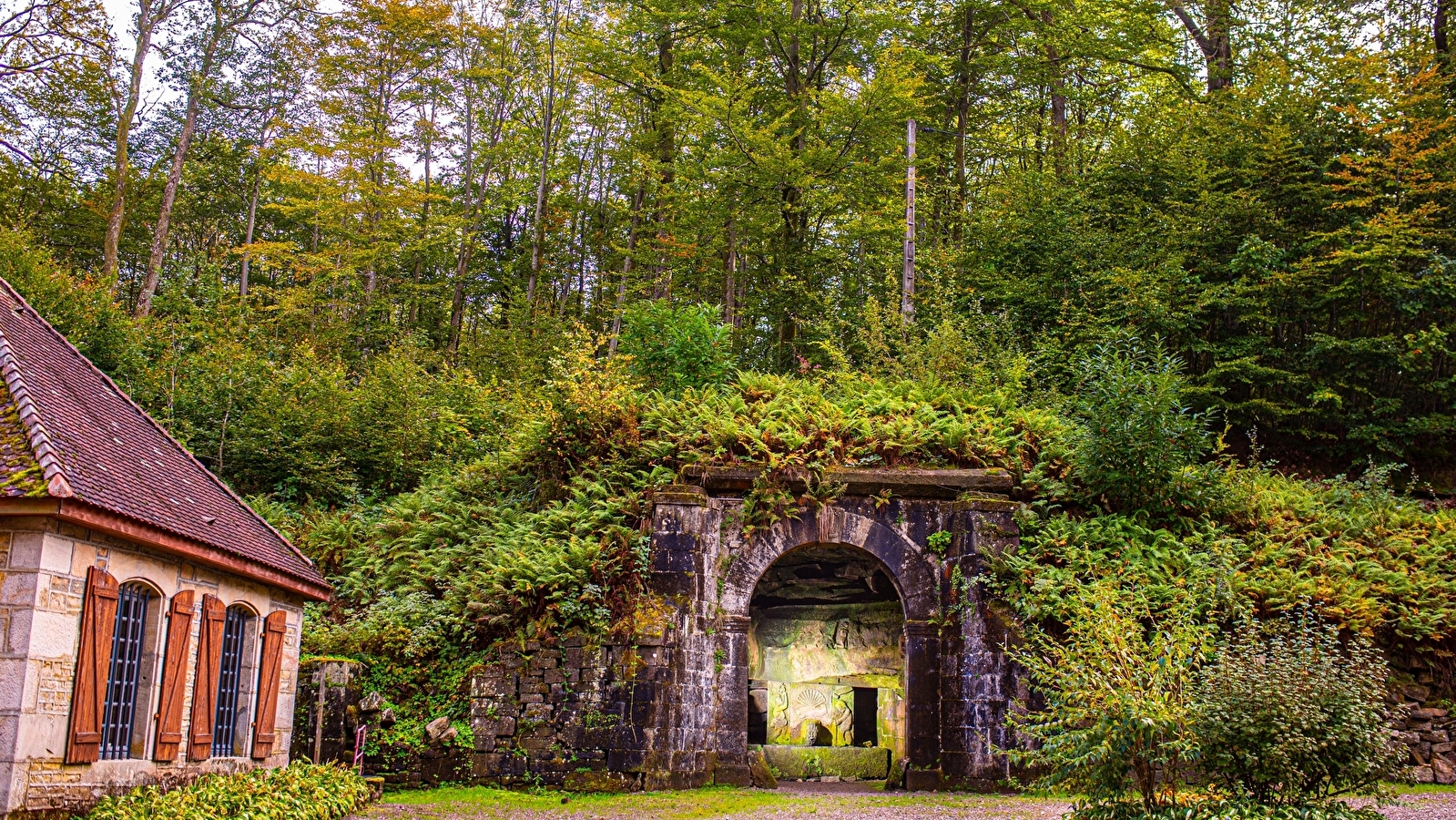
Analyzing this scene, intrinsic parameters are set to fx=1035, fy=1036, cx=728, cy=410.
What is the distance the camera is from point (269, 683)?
467 inches

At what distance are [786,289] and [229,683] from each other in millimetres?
16224

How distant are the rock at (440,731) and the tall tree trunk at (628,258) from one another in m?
13.9

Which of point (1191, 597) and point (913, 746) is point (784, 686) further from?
point (1191, 597)

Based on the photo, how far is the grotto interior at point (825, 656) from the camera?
17.5m

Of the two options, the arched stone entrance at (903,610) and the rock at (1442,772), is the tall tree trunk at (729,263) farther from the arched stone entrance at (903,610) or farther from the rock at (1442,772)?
the rock at (1442,772)

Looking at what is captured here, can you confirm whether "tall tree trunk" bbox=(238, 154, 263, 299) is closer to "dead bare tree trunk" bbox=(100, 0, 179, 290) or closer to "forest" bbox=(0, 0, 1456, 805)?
"forest" bbox=(0, 0, 1456, 805)

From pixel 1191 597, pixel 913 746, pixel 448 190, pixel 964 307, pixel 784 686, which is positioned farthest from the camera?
pixel 448 190

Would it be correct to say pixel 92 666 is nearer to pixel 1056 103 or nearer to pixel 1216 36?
pixel 1056 103

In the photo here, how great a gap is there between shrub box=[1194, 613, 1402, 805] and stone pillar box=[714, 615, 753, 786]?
6.57m

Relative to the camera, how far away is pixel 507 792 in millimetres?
12938

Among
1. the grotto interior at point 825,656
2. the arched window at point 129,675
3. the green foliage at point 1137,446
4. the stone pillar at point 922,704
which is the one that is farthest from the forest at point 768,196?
the arched window at point 129,675

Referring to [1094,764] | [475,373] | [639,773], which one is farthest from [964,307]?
[1094,764]

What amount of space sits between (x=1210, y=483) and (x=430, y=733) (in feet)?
39.1

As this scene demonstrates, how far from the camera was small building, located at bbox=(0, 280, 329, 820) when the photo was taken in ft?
26.7
